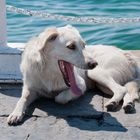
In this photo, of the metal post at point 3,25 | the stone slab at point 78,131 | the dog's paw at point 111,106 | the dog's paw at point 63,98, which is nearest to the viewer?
the stone slab at point 78,131

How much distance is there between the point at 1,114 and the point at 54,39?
2.83 ft

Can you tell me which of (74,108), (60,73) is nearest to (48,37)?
(60,73)

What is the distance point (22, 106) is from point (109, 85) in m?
→ 0.98

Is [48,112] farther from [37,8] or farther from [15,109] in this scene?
[37,8]

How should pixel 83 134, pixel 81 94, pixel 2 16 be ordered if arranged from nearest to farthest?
pixel 83 134
pixel 81 94
pixel 2 16

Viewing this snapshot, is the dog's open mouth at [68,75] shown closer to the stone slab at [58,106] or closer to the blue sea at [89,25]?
the stone slab at [58,106]

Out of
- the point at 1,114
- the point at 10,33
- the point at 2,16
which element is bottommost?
the point at 10,33

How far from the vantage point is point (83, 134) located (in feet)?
16.3

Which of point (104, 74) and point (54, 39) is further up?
point (54, 39)

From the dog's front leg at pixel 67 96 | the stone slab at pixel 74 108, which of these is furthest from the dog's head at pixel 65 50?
the stone slab at pixel 74 108

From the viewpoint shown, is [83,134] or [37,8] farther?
[37,8]

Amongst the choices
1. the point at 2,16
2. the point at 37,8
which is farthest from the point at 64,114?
the point at 37,8

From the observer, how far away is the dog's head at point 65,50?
5312 mm

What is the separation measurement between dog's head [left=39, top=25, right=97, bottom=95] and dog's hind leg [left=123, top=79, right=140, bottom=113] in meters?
0.52
